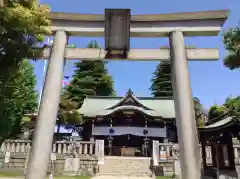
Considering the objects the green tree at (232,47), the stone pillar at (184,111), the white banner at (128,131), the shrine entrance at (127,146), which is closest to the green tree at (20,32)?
the stone pillar at (184,111)

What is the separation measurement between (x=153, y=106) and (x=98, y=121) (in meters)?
7.92

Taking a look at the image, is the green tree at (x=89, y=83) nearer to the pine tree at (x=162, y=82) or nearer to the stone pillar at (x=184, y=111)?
the pine tree at (x=162, y=82)

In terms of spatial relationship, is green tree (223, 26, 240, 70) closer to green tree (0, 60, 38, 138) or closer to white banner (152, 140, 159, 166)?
green tree (0, 60, 38, 138)

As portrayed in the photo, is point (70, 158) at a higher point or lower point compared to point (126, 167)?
higher

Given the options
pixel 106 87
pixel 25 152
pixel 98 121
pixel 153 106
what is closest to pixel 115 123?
pixel 98 121

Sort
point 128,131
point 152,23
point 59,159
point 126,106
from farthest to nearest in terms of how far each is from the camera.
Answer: point 126,106
point 128,131
point 59,159
point 152,23

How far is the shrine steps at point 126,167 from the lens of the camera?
610 inches

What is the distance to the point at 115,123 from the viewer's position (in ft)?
76.0

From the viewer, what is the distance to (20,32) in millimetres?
6355

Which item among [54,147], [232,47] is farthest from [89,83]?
[232,47]

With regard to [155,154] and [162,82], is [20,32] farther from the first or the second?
[162,82]

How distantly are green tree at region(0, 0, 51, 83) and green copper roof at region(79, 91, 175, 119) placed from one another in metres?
15.8

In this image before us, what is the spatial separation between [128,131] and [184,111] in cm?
1673

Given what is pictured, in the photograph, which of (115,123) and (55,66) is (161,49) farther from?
(115,123)
